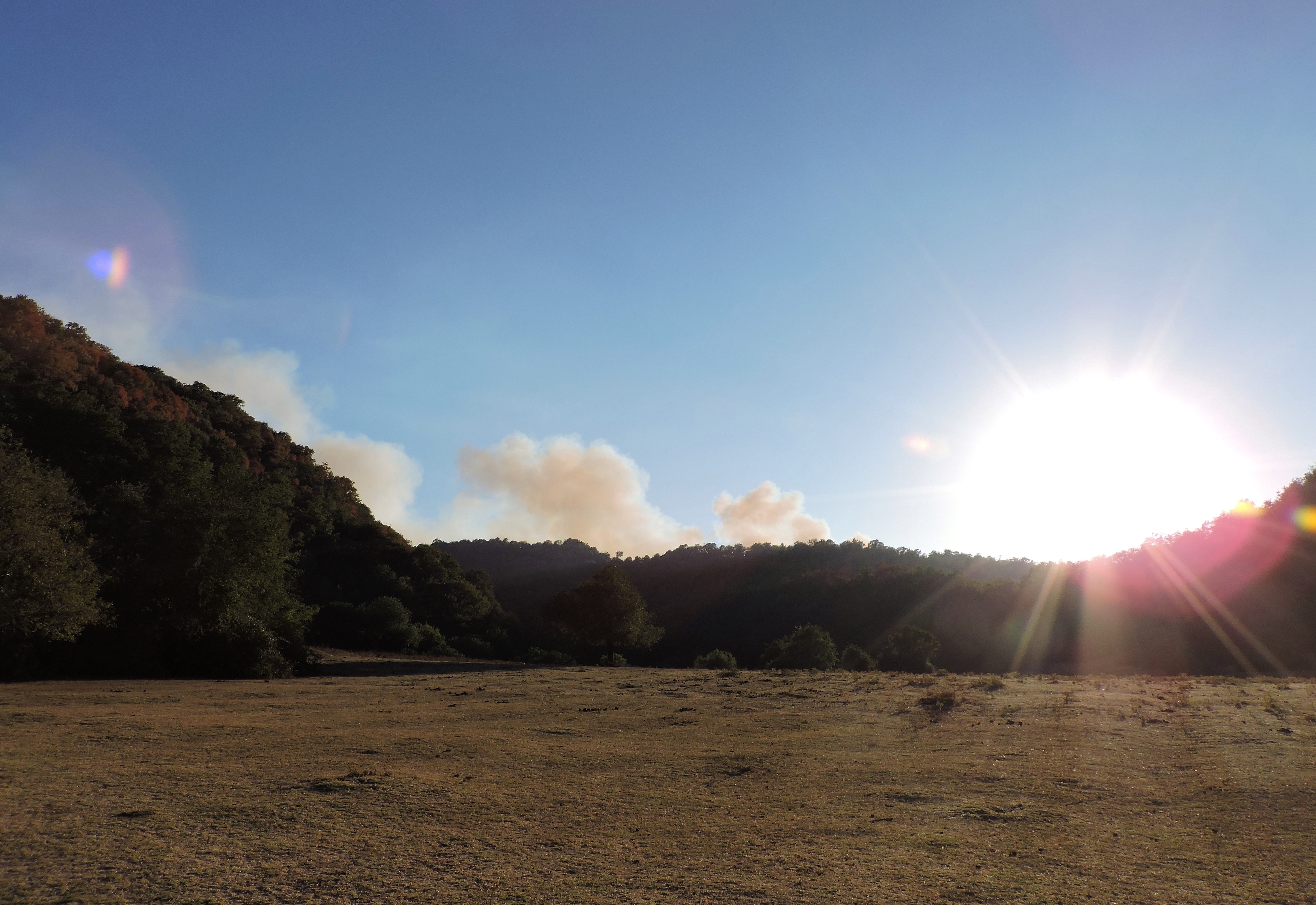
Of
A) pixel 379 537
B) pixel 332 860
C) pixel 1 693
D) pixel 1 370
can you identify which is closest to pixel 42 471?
pixel 1 693

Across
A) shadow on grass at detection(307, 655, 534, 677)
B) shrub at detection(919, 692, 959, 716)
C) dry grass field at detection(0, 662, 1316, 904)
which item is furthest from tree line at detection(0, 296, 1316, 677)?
shrub at detection(919, 692, 959, 716)

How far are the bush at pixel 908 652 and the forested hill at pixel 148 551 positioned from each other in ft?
96.6

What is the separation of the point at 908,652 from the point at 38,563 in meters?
37.3

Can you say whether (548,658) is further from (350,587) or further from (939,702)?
(939,702)

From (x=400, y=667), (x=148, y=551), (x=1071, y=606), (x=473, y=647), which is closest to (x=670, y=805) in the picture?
(x=148, y=551)

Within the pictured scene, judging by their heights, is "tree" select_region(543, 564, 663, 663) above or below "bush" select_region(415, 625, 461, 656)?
above

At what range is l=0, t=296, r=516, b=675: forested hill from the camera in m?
22.0

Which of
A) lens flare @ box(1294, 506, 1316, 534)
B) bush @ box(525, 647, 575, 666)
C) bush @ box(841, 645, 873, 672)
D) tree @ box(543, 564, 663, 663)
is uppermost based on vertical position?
lens flare @ box(1294, 506, 1316, 534)

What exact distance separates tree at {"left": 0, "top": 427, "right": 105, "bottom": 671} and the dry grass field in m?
5.93

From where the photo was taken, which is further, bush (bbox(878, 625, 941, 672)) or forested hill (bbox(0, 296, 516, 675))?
bush (bbox(878, 625, 941, 672))

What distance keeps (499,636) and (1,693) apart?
4557 cm

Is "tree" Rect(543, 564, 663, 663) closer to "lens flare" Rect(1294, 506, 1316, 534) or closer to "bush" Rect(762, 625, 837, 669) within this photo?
"bush" Rect(762, 625, 837, 669)

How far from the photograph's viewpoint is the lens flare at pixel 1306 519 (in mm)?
47188

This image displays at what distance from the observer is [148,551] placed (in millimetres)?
28938
